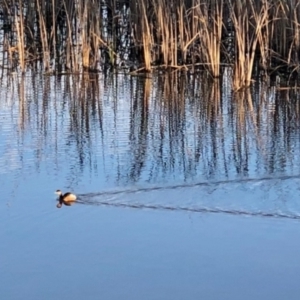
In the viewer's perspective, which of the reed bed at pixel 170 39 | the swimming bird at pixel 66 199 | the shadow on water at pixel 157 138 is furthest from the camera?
the reed bed at pixel 170 39

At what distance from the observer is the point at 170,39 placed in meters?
9.70

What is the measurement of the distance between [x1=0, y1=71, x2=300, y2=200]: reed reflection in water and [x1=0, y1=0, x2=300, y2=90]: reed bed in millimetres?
257

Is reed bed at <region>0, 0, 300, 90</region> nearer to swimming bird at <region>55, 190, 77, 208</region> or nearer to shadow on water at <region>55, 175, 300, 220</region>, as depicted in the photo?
shadow on water at <region>55, 175, 300, 220</region>

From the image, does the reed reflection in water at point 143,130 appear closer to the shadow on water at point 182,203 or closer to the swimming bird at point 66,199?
the shadow on water at point 182,203

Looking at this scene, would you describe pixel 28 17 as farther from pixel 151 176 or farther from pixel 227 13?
pixel 151 176

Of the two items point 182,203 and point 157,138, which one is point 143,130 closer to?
point 157,138

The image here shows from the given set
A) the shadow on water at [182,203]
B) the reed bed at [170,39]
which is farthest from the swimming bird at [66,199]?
the reed bed at [170,39]

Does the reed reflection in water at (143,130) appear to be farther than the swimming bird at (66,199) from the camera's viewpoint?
Yes

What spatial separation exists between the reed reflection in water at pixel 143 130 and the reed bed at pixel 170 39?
0.26 m

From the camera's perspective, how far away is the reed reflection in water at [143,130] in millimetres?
6250

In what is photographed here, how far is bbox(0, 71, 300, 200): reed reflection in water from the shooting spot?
625 cm

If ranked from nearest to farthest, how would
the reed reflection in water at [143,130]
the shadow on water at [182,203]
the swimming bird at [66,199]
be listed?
the shadow on water at [182,203], the swimming bird at [66,199], the reed reflection in water at [143,130]

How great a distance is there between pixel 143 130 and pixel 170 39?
8.01ft

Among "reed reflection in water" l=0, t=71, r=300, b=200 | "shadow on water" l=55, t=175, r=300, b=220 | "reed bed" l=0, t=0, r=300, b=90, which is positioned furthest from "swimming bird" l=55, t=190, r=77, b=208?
"reed bed" l=0, t=0, r=300, b=90
